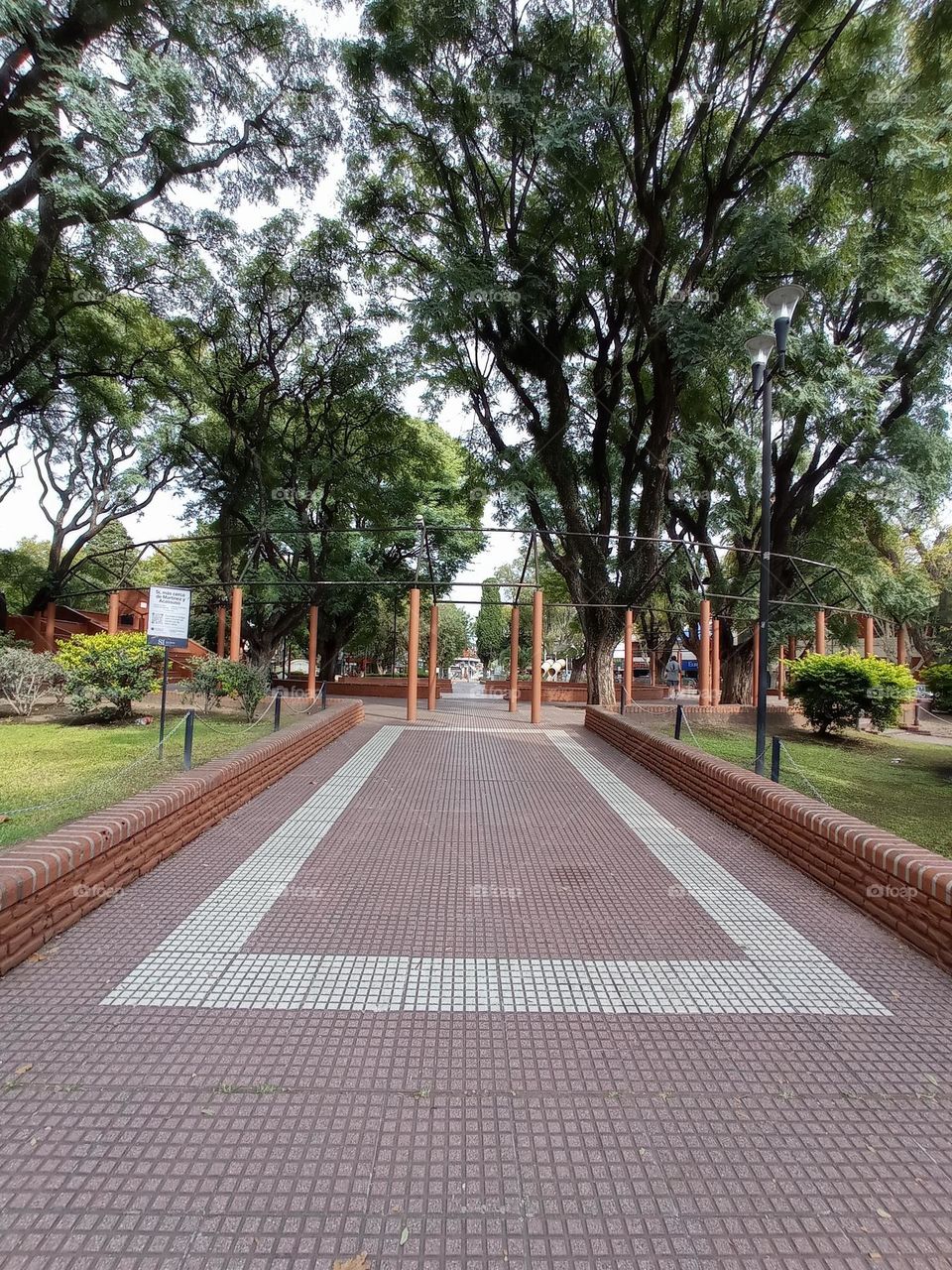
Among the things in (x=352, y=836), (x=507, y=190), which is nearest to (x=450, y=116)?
(x=507, y=190)

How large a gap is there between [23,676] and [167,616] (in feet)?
18.7

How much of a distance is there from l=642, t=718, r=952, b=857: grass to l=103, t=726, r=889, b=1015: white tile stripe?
1907mm

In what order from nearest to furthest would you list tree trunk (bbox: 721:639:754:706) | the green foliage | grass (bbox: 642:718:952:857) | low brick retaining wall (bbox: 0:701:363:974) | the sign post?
low brick retaining wall (bbox: 0:701:363:974) < grass (bbox: 642:718:952:857) < the sign post < tree trunk (bbox: 721:639:754:706) < the green foliage

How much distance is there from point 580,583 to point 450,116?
10.5 meters

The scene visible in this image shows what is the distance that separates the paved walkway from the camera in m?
1.80

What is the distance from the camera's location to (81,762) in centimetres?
684

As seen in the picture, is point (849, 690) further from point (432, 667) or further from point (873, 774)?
point (432, 667)

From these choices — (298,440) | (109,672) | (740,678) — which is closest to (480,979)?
(109,672)

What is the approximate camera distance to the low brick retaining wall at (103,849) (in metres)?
3.15

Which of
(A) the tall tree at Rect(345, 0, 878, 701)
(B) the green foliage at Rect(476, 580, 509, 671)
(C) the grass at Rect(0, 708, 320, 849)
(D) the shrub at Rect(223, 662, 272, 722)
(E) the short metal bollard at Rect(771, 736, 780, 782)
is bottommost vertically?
(C) the grass at Rect(0, 708, 320, 849)

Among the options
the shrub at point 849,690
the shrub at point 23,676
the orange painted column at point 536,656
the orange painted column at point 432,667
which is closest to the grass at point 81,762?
the shrub at point 23,676

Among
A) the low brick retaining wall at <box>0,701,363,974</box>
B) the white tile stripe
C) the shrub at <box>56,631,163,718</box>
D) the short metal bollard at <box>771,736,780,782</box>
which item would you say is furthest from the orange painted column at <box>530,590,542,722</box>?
the white tile stripe

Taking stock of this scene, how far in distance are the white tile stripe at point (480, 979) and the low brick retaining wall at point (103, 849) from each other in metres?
0.61

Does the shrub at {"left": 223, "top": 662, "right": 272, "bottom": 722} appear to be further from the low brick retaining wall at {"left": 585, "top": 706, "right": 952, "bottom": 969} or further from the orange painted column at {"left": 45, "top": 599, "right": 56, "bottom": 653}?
the orange painted column at {"left": 45, "top": 599, "right": 56, "bottom": 653}
